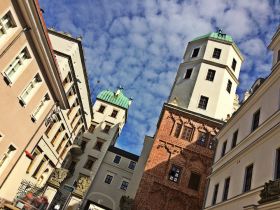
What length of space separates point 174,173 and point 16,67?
1834 cm

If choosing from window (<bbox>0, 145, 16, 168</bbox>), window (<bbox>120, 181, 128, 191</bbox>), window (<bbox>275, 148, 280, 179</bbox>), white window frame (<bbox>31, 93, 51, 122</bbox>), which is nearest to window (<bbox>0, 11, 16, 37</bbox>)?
white window frame (<bbox>31, 93, 51, 122</bbox>)

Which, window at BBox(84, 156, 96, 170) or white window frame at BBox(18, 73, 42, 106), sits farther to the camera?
window at BBox(84, 156, 96, 170)

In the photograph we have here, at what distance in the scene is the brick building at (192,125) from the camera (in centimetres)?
2708

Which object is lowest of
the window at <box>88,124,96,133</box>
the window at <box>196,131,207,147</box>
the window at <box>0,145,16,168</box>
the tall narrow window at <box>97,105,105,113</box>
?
the window at <box>0,145,16,168</box>

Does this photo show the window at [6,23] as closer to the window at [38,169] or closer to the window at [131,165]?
the window at [38,169]

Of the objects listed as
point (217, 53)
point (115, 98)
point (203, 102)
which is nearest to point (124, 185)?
point (115, 98)

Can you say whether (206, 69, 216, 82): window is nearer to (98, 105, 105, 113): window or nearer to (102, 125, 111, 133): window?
(102, 125, 111, 133): window

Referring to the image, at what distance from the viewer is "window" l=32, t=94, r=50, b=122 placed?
1978 centimetres

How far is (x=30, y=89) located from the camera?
1842 centimetres

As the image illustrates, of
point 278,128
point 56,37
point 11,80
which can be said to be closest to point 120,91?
point 56,37

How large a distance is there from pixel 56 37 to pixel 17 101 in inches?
490

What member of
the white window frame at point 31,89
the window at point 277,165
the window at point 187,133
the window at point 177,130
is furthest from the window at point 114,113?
the window at point 277,165

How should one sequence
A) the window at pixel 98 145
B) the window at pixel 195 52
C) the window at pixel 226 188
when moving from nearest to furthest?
the window at pixel 226 188 → the window at pixel 195 52 → the window at pixel 98 145

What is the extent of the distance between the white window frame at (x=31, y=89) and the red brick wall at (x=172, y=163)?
13830 millimetres
